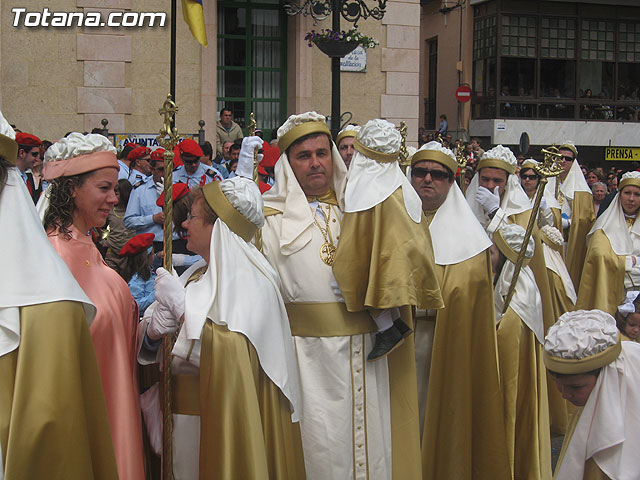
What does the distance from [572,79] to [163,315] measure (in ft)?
91.0

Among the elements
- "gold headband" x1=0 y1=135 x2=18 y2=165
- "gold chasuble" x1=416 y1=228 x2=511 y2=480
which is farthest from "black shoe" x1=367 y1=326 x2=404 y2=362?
"gold headband" x1=0 y1=135 x2=18 y2=165

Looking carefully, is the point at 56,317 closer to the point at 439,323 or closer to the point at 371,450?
the point at 371,450

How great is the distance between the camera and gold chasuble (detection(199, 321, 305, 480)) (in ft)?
10.4

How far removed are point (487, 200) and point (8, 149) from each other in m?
4.82

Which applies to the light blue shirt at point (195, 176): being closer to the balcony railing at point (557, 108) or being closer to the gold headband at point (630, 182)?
the gold headband at point (630, 182)

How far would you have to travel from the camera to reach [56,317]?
2428 mm

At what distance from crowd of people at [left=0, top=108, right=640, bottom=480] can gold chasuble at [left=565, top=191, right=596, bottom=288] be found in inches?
163

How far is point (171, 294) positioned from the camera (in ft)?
10.9

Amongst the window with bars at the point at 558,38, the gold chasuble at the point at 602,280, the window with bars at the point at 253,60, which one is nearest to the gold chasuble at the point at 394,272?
the gold chasuble at the point at 602,280

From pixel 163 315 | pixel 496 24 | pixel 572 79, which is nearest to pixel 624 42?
pixel 572 79

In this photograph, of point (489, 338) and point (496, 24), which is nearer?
point (489, 338)

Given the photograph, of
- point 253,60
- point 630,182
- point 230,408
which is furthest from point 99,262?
point 253,60

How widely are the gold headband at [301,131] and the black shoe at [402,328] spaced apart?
1084 millimetres

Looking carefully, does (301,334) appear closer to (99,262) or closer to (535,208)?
(99,262)
